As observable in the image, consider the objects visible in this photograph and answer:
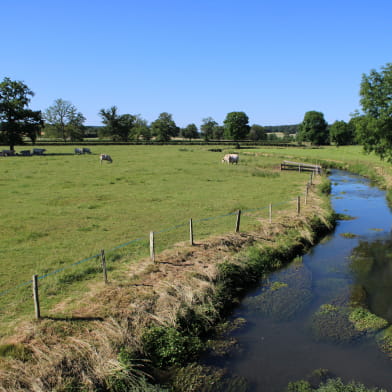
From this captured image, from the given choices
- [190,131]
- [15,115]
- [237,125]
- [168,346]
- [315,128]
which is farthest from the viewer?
[190,131]

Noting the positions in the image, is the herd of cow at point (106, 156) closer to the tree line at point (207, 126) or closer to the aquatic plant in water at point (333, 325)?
the tree line at point (207, 126)

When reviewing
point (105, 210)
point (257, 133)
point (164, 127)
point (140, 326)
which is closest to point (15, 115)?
point (105, 210)

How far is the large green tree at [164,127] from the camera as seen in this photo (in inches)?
5281

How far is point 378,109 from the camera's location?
1272 inches

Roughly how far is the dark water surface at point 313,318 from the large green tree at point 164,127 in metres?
114

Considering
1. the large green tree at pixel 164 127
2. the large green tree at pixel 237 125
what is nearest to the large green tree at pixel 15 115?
the large green tree at pixel 164 127

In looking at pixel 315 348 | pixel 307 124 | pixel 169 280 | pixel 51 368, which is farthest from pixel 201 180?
pixel 307 124

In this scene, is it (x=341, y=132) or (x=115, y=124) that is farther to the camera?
(x=115, y=124)

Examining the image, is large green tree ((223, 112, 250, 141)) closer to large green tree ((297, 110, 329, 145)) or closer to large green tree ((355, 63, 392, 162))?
large green tree ((297, 110, 329, 145))

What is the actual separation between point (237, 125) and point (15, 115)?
83.4 m

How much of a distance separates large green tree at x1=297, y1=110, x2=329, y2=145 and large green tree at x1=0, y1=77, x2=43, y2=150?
82228 millimetres

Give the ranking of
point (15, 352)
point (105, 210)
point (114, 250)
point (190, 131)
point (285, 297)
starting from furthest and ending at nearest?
point (190, 131) < point (105, 210) < point (114, 250) < point (285, 297) < point (15, 352)

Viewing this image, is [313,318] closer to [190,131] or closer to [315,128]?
[315,128]

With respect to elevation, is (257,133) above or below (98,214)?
above
